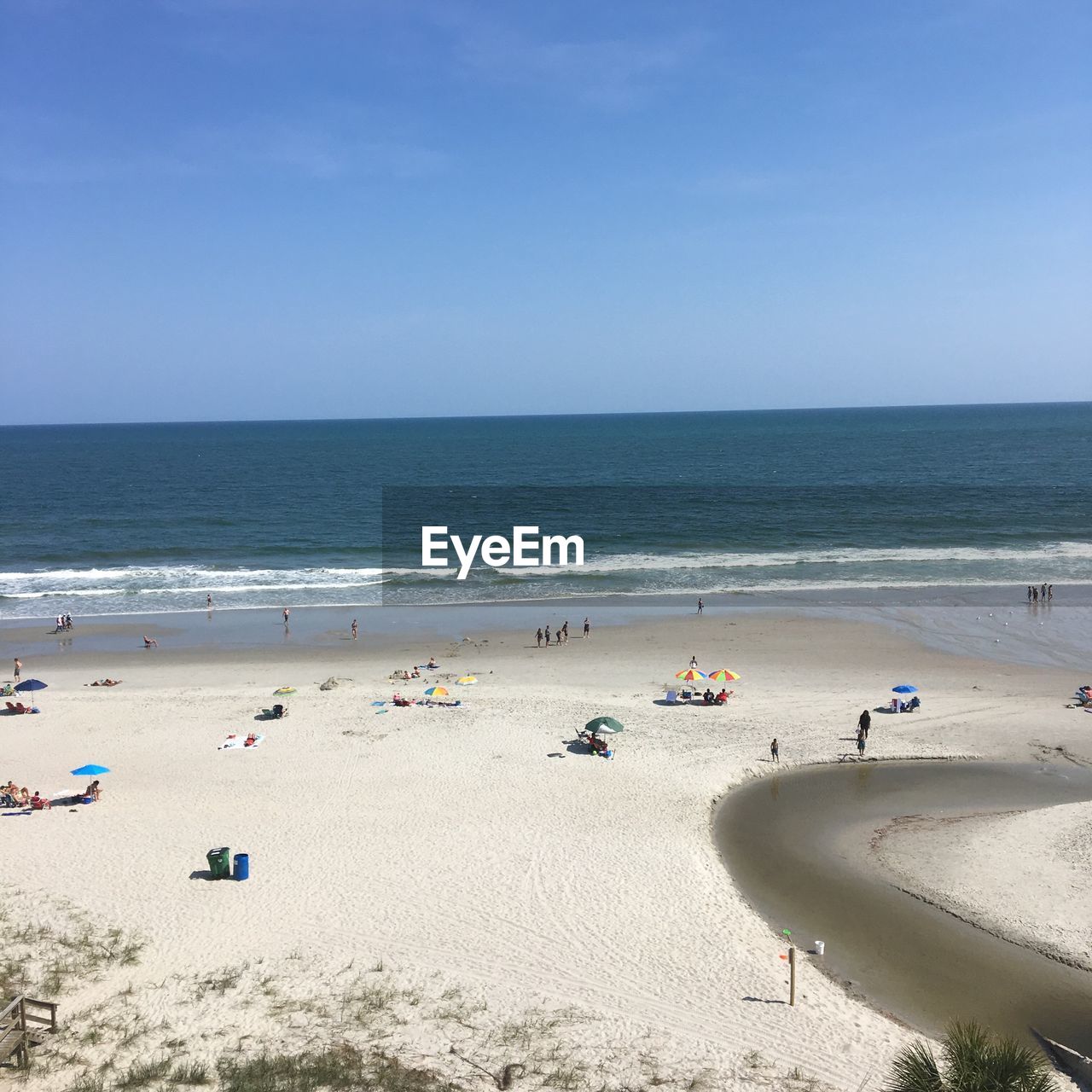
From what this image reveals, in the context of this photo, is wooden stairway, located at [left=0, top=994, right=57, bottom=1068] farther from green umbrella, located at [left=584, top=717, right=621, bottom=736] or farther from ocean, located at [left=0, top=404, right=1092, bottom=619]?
ocean, located at [left=0, top=404, right=1092, bottom=619]

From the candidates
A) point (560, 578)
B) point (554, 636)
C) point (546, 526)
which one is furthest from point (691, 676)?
point (546, 526)

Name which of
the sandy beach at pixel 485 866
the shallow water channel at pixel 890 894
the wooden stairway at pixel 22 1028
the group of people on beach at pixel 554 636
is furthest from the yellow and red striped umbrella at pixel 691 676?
the wooden stairway at pixel 22 1028

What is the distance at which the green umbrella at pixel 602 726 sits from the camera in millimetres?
22938

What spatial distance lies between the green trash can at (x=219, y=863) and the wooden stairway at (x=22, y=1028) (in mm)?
4242

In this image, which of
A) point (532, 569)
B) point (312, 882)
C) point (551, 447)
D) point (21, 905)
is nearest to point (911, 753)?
point (312, 882)

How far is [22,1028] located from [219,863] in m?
4.95

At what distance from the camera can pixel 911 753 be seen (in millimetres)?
22812

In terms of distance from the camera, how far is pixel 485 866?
16.6 m

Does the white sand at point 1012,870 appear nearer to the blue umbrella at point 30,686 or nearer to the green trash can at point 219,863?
the green trash can at point 219,863

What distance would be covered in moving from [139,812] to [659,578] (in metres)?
34.3

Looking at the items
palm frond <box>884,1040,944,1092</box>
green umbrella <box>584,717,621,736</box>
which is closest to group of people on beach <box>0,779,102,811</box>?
green umbrella <box>584,717,621,736</box>

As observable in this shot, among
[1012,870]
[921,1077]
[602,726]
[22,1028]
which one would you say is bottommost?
[1012,870]

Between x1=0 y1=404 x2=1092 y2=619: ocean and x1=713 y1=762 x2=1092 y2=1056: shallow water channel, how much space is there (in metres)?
24.8

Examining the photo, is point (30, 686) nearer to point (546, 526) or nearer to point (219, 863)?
point (219, 863)
